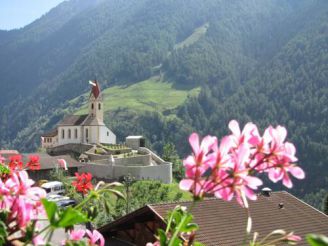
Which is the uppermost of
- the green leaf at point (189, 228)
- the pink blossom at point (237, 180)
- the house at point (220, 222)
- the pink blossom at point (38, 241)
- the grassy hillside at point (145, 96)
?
the grassy hillside at point (145, 96)

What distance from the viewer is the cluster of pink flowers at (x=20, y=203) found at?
3.70 feet

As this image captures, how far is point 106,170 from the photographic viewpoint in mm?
42000

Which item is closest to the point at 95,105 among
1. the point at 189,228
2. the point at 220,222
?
the point at 220,222

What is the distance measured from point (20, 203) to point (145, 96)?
146743mm

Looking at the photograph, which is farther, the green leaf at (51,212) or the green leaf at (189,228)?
the green leaf at (189,228)

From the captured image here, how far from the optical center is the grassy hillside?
13689cm

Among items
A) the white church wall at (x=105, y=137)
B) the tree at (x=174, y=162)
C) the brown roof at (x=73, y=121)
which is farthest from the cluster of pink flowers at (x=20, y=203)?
the brown roof at (x=73, y=121)

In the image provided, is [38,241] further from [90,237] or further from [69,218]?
[90,237]

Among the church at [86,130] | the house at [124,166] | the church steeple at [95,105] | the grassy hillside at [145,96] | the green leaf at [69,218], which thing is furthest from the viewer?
the grassy hillside at [145,96]

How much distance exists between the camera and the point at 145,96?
148m

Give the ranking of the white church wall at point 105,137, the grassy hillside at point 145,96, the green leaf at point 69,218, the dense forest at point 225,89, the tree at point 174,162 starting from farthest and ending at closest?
the grassy hillside at point 145,96 < the dense forest at point 225,89 < the white church wall at point 105,137 < the tree at point 174,162 < the green leaf at point 69,218

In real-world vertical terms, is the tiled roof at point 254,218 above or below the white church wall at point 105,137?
below

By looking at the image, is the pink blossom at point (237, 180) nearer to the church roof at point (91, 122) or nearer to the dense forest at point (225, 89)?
the church roof at point (91, 122)

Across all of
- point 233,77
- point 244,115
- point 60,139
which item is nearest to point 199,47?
point 233,77
